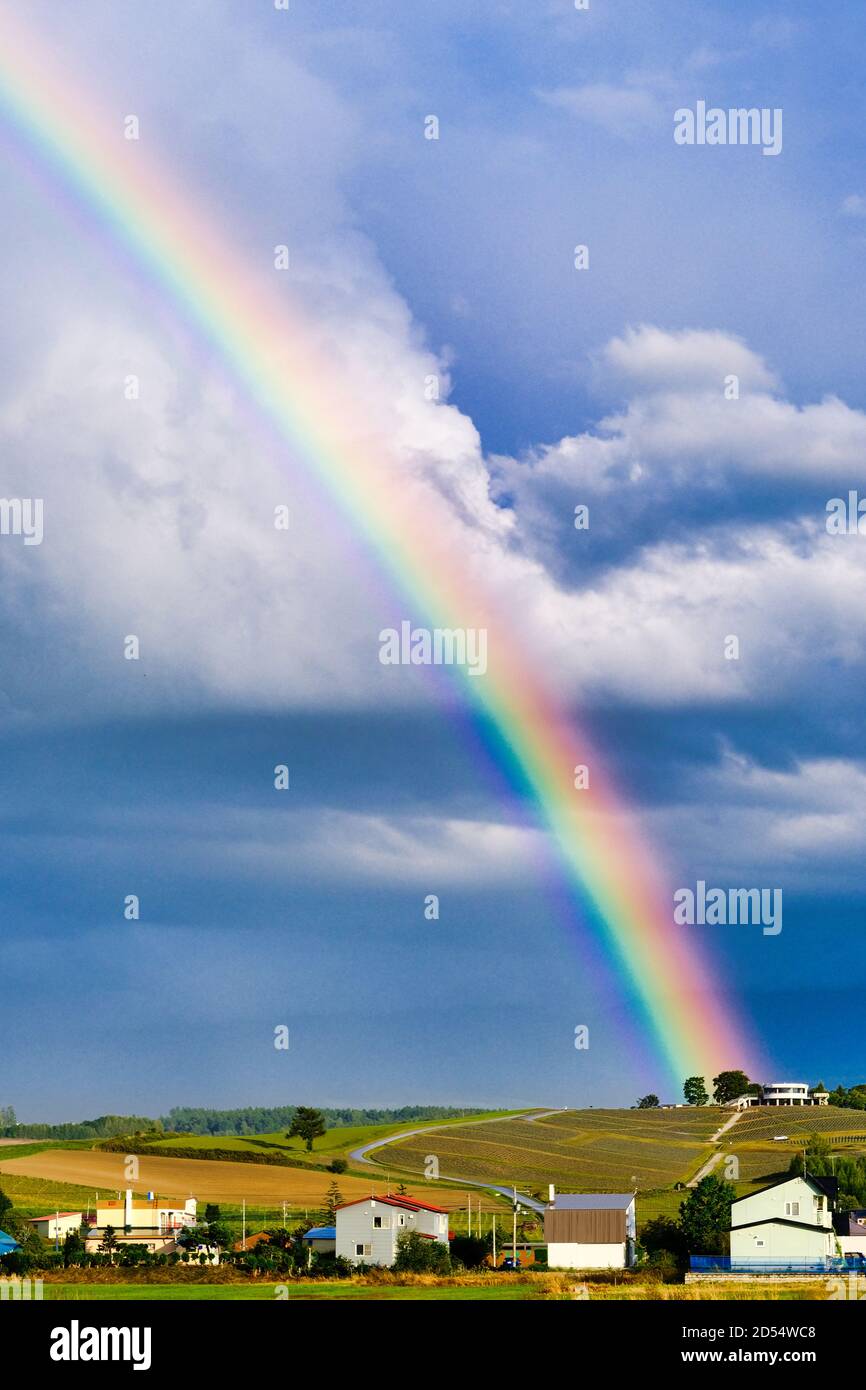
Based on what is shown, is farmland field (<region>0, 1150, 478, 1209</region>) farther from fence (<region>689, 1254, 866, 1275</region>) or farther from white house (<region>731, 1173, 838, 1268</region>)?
fence (<region>689, 1254, 866, 1275</region>)

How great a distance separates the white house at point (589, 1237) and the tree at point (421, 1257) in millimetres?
5784

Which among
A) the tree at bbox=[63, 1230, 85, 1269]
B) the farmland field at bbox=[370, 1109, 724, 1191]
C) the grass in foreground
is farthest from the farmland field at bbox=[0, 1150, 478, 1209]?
the grass in foreground

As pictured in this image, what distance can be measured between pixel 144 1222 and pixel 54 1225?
5.69 metres

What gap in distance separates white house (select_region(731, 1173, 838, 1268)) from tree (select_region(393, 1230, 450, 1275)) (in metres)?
13.4

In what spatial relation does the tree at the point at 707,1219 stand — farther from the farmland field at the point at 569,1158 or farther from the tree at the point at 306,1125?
the tree at the point at 306,1125

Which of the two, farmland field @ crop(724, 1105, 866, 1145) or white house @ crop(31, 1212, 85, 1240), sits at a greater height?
farmland field @ crop(724, 1105, 866, 1145)

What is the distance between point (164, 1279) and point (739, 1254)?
26.7m

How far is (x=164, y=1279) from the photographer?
8100cm

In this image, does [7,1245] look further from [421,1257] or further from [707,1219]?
[707,1219]

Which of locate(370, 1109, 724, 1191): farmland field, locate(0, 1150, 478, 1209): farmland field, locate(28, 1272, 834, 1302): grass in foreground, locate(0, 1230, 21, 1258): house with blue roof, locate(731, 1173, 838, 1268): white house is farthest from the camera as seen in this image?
locate(370, 1109, 724, 1191): farmland field

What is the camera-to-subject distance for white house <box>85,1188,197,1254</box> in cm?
9819

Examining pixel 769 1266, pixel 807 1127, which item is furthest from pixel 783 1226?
pixel 807 1127
